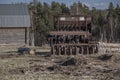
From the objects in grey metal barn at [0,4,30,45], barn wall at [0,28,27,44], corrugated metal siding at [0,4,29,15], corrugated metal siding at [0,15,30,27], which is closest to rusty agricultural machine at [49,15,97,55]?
grey metal barn at [0,4,30,45]

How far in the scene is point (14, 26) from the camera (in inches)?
2625

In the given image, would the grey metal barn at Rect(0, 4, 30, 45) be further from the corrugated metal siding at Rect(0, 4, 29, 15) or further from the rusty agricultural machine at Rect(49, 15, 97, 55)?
the rusty agricultural machine at Rect(49, 15, 97, 55)

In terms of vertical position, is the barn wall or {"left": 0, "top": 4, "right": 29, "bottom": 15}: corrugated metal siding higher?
{"left": 0, "top": 4, "right": 29, "bottom": 15}: corrugated metal siding

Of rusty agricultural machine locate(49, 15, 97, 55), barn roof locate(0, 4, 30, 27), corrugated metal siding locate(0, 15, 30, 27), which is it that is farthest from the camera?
barn roof locate(0, 4, 30, 27)

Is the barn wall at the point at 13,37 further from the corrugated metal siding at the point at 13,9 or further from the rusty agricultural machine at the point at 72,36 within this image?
the rusty agricultural machine at the point at 72,36

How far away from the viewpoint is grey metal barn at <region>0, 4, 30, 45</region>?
216 feet

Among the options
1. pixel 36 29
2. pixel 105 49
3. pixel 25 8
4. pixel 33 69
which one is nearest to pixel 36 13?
pixel 36 29

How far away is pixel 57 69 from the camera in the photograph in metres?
23.5

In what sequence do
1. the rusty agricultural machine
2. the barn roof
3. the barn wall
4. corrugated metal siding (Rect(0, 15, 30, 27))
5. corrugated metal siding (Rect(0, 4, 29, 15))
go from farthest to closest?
corrugated metal siding (Rect(0, 4, 29, 15)) < the barn roof < corrugated metal siding (Rect(0, 15, 30, 27)) < the barn wall < the rusty agricultural machine

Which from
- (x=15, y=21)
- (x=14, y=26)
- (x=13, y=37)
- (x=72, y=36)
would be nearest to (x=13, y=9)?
(x=15, y=21)

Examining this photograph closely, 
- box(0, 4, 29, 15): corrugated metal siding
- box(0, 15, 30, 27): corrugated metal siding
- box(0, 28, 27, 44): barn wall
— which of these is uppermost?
box(0, 4, 29, 15): corrugated metal siding

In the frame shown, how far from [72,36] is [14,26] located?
28376 millimetres

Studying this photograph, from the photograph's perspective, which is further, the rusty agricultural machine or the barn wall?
the barn wall

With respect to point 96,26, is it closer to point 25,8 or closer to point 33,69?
point 25,8
